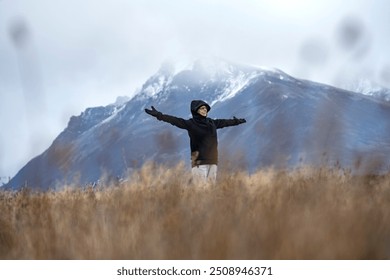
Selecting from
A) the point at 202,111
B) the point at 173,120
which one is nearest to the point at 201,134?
the point at 202,111

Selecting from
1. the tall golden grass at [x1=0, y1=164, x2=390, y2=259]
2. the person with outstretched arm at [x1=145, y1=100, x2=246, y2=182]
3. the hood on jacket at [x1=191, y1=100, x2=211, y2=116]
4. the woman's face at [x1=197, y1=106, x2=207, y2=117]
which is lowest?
the tall golden grass at [x1=0, y1=164, x2=390, y2=259]

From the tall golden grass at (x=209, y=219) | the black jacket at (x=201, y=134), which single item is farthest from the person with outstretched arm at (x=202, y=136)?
the tall golden grass at (x=209, y=219)

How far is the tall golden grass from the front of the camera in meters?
2.96

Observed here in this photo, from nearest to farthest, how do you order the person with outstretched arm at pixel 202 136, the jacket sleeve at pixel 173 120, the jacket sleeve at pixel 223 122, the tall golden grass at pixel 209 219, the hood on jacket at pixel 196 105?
the tall golden grass at pixel 209 219
the jacket sleeve at pixel 173 120
the person with outstretched arm at pixel 202 136
the hood on jacket at pixel 196 105
the jacket sleeve at pixel 223 122

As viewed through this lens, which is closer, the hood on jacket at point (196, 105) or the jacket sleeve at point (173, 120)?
the jacket sleeve at point (173, 120)

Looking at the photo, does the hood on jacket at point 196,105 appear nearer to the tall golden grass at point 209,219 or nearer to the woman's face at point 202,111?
the woman's face at point 202,111

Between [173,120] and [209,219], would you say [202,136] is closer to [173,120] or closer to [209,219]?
[173,120]

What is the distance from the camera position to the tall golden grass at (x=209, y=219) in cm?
296

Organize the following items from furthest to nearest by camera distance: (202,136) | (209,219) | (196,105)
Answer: (196,105), (202,136), (209,219)

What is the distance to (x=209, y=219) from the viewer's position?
322cm

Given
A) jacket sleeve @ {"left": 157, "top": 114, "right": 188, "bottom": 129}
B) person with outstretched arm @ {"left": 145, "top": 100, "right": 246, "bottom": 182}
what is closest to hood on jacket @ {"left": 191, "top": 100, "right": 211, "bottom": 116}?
person with outstretched arm @ {"left": 145, "top": 100, "right": 246, "bottom": 182}

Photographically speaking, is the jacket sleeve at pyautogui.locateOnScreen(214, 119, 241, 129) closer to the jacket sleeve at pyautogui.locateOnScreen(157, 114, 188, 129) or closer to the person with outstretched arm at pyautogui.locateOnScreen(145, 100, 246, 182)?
the person with outstretched arm at pyautogui.locateOnScreen(145, 100, 246, 182)

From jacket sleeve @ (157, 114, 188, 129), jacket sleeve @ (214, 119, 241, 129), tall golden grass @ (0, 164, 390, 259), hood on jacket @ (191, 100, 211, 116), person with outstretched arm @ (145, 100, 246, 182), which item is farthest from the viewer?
jacket sleeve @ (214, 119, 241, 129)
